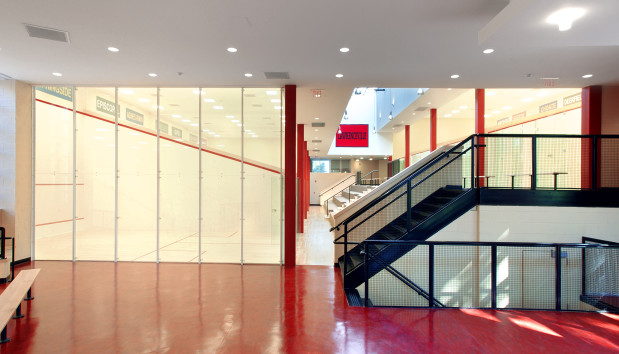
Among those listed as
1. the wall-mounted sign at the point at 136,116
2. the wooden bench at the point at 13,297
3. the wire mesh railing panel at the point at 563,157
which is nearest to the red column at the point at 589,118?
the wire mesh railing panel at the point at 563,157

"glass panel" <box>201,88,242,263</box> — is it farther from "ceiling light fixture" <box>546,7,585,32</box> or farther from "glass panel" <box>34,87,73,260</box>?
"ceiling light fixture" <box>546,7,585,32</box>

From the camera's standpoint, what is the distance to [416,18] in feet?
12.8

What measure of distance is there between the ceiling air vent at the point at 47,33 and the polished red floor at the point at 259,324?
3645 mm

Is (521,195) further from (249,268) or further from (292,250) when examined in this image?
(249,268)

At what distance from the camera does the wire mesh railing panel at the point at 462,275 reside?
15.3 feet

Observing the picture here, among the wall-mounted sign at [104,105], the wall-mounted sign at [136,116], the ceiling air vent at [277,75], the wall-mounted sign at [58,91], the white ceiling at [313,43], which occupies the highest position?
the white ceiling at [313,43]

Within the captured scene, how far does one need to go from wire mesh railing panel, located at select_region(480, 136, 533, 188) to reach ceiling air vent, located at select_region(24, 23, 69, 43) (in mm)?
7044

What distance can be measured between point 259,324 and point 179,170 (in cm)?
425

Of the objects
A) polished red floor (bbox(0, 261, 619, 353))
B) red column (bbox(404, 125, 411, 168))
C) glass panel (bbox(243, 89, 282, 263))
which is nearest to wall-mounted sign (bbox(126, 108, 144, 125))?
glass panel (bbox(243, 89, 282, 263))

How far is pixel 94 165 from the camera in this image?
7.01m

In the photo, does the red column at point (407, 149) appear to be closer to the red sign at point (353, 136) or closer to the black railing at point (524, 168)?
the red sign at point (353, 136)

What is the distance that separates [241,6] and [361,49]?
192cm

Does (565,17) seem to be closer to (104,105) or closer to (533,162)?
(533,162)

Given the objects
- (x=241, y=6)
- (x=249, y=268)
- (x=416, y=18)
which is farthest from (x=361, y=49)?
(x=249, y=268)
